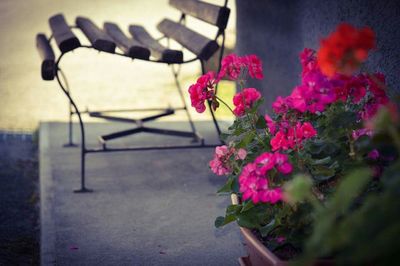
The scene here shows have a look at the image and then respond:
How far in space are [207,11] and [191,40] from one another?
0.66 feet

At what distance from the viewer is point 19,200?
4277 mm

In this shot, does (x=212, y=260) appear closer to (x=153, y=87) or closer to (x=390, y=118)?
(x=390, y=118)

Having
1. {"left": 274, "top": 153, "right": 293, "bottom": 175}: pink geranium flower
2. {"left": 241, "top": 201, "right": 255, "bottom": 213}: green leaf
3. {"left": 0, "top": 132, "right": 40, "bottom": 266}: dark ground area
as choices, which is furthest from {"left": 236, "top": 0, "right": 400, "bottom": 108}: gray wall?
{"left": 0, "top": 132, "right": 40, "bottom": 266}: dark ground area

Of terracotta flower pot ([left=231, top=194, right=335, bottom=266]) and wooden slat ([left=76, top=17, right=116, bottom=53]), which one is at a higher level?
terracotta flower pot ([left=231, top=194, right=335, bottom=266])

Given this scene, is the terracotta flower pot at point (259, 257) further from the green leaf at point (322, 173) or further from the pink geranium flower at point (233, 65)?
the pink geranium flower at point (233, 65)

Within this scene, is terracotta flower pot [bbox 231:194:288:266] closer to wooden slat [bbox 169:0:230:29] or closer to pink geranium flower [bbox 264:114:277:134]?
pink geranium flower [bbox 264:114:277:134]

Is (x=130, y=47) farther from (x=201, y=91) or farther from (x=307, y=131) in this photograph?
(x=307, y=131)

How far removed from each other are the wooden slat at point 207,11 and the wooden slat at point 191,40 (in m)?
Result: 0.11

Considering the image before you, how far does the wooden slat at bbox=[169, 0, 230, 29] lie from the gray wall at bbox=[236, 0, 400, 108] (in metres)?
0.46

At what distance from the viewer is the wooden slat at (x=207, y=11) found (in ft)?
13.4

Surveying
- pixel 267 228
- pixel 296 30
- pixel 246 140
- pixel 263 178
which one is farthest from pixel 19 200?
pixel 263 178

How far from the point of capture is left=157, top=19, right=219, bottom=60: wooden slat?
13.0ft

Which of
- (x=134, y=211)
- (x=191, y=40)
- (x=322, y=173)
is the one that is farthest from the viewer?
(x=191, y=40)

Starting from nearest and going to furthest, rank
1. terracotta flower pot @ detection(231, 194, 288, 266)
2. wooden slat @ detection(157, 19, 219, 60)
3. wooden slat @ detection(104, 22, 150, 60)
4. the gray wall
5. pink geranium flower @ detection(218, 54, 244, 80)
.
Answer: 1. terracotta flower pot @ detection(231, 194, 288, 266)
2. pink geranium flower @ detection(218, 54, 244, 80)
3. the gray wall
4. wooden slat @ detection(104, 22, 150, 60)
5. wooden slat @ detection(157, 19, 219, 60)
